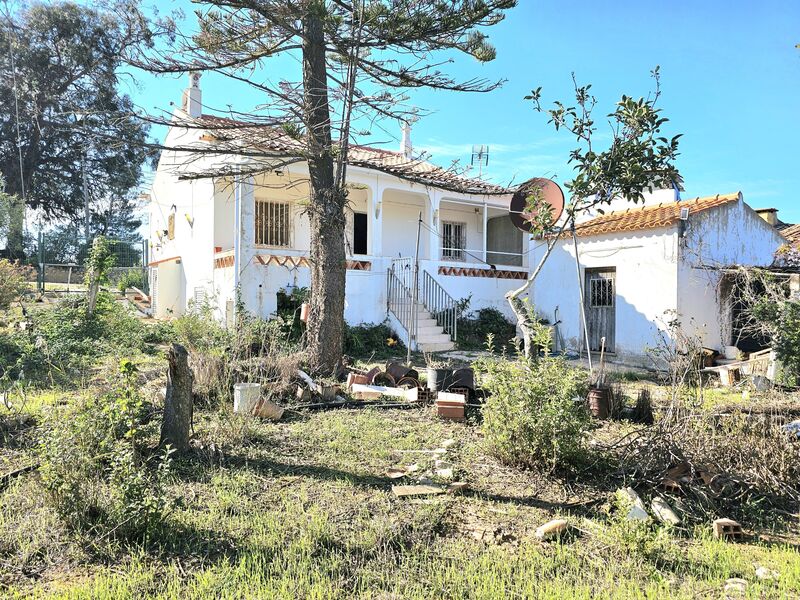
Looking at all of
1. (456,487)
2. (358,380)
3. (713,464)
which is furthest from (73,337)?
(713,464)

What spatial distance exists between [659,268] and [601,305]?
74.5 inches

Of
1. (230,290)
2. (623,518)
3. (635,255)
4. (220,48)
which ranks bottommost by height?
(623,518)

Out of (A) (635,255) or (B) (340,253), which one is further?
(A) (635,255)

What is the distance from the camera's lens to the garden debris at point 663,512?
343 centimetres

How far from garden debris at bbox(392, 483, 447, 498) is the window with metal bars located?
1048cm

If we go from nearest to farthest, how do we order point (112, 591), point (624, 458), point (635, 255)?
point (112, 591)
point (624, 458)
point (635, 255)

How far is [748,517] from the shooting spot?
12.2 ft

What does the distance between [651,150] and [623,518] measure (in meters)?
3.43

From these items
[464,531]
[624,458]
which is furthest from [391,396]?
[464,531]

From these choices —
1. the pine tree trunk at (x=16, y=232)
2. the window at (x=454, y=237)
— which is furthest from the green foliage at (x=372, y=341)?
the pine tree trunk at (x=16, y=232)

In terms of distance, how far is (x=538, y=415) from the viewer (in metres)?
4.16

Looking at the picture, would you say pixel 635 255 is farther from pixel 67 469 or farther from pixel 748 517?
pixel 67 469

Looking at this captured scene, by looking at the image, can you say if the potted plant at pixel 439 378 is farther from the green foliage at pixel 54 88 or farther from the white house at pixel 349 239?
the green foliage at pixel 54 88

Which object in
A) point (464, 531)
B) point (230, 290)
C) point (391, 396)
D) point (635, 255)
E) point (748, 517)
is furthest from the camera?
point (230, 290)
